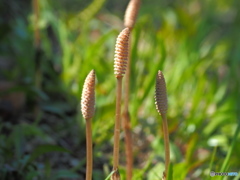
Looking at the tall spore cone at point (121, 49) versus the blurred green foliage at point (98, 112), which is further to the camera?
the blurred green foliage at point (98, 112)

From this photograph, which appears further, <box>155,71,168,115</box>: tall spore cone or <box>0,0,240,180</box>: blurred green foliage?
<box>0,0,240,180</box>: blurred green foliage

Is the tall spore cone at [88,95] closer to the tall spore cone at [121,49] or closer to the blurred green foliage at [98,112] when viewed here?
the tall spore cone at [121,49]

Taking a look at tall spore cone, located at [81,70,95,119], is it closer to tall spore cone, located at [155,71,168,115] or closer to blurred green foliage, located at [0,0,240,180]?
tall spore cone, located at [155,71,168,115]

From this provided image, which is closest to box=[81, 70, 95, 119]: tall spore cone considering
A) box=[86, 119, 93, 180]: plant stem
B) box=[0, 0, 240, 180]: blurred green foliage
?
box=[86, 119, 93, 180]: plant stem

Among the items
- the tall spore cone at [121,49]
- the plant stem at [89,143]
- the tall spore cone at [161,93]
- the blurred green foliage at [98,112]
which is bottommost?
the plant stem at [89,143]

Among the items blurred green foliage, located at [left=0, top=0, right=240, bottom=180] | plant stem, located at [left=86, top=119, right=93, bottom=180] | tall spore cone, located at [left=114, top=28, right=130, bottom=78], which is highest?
blurred green foliage, located at [left=0, top=0, right=240, bottom=180]

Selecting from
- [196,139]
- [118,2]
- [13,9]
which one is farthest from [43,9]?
[118,2]

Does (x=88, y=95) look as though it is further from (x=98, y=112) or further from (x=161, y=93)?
(x=98, y=112)

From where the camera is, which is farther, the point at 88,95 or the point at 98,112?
the point at 98,112

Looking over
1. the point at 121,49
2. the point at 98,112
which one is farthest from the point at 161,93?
the point at 98,112

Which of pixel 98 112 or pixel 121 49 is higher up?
pixel 98 112

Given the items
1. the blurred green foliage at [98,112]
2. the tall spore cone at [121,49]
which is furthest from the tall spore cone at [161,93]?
the blurred green foliage at [98,112]

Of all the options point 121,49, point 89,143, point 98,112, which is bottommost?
point 89,143
